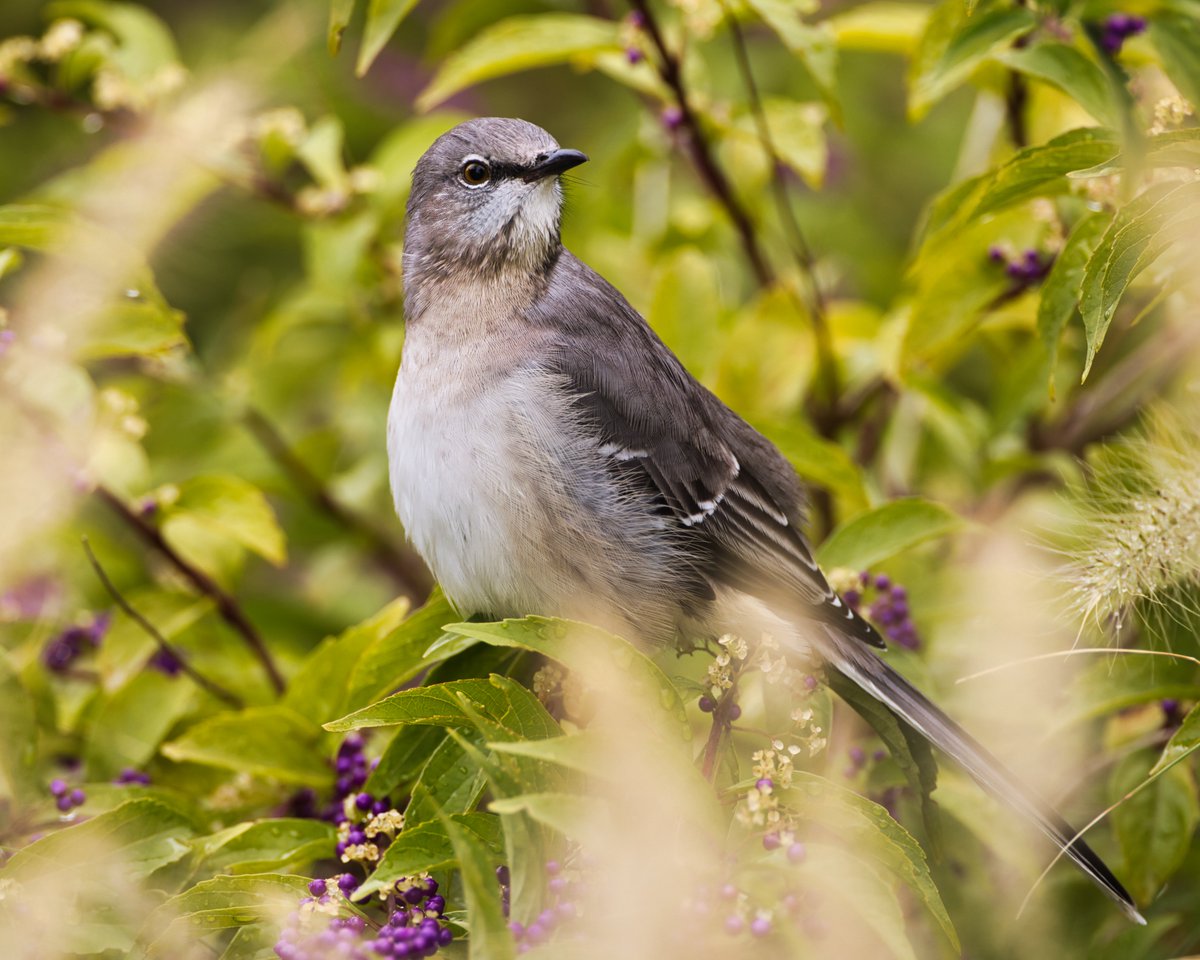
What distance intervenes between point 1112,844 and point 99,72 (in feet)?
13.4

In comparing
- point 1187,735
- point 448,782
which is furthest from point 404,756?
point 1187,735

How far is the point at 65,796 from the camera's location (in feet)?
9.95

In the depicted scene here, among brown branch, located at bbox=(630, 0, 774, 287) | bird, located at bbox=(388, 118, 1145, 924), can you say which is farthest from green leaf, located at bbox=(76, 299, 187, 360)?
brown branch, located at bbox=(630, 0, 774, 287)

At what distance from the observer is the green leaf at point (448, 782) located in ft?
8.55

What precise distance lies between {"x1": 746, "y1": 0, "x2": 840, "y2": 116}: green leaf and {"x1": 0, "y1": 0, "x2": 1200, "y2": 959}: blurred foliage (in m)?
0.02

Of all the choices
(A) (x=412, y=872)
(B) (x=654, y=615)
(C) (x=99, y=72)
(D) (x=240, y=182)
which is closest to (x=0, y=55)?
(C) (x=99, y=72)

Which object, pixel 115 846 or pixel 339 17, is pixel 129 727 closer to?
pixel 115 846

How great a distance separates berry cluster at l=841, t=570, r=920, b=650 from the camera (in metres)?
3.36

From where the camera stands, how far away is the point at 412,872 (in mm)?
2350

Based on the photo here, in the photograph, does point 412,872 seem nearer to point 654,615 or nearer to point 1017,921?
point 654,615

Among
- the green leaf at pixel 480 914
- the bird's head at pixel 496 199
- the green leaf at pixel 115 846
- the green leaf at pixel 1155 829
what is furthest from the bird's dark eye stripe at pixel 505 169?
the green leaf at pixel 1155 829

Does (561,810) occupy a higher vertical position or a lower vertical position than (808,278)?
lower

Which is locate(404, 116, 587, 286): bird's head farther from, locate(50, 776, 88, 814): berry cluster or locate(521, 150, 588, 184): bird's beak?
locate(50, 776, 88, 814): berry cluster

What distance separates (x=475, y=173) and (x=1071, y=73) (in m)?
1.67
